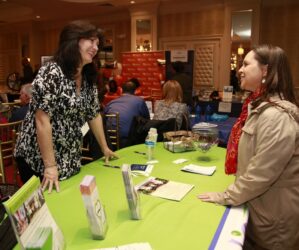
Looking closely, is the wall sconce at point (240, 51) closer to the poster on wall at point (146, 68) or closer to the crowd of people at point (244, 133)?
the poster on wall at point (146, 68)

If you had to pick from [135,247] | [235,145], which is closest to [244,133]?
[235,145]

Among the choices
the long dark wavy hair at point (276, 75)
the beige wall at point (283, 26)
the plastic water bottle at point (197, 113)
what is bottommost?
the plastic water bottle at point (197, 113)

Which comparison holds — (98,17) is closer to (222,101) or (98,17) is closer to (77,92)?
(222,101)

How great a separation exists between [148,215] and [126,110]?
7.49 feet

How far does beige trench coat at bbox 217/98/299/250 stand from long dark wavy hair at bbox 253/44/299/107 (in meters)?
0.04

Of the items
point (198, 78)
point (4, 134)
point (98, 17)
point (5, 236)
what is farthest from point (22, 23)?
point (5, 236)

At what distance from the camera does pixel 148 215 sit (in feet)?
3.62

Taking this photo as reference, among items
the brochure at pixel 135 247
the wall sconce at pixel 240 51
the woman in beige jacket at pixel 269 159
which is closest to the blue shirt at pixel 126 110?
the woman in beige jacket at pixel 269 159

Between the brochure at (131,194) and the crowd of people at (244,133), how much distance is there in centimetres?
32

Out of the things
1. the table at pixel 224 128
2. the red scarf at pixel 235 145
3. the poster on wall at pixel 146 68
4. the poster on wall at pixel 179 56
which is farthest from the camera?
the poster on wall at pixel 146 68

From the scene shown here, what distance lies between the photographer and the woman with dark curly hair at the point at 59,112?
135 centimetres

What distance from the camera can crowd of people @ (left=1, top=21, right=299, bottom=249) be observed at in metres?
1.15

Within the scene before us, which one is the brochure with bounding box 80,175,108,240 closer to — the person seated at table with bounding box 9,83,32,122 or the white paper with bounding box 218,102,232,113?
the person seated at table with bounding box 9,83,32,122

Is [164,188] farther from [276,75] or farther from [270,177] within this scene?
A: [276,75]
